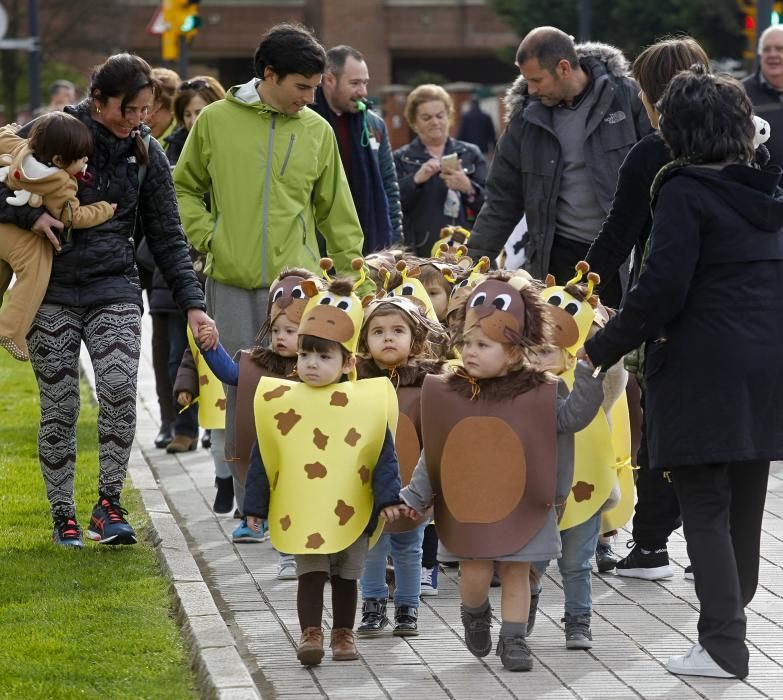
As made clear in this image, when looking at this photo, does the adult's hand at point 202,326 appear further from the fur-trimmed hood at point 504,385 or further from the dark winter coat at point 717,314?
the dark winter coat at point 717,314

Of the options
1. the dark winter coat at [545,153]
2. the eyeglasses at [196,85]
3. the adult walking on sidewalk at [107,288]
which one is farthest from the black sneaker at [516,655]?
the eyeglasses at [196,85]

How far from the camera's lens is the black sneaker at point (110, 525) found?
768 centimetres

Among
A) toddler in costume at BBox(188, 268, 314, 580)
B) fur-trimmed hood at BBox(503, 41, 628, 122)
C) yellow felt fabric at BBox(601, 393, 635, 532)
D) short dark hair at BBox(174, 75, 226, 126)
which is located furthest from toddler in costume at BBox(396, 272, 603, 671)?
short dark hair at BBox(174, 75, 226, 126)

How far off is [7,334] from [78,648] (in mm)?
1749

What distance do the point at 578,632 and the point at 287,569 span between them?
5.25 feet

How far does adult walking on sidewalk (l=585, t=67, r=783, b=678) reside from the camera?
5.55 meters

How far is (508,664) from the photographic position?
229 inches

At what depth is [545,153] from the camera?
8.28 m

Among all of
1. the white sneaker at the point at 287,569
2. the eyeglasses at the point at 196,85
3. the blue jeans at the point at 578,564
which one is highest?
the eyeglasses at the point at 196,85

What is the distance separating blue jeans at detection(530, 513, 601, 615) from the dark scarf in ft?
10.6

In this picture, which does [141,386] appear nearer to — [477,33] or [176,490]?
[176,490]

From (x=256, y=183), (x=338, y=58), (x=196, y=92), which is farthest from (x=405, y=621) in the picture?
(x=196, y=92)

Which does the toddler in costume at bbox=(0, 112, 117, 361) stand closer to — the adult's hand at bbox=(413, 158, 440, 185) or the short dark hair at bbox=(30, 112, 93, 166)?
the short dark hair at bbox=(30, 112, 93, 166)

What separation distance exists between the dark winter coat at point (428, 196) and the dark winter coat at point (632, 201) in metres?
4.35
